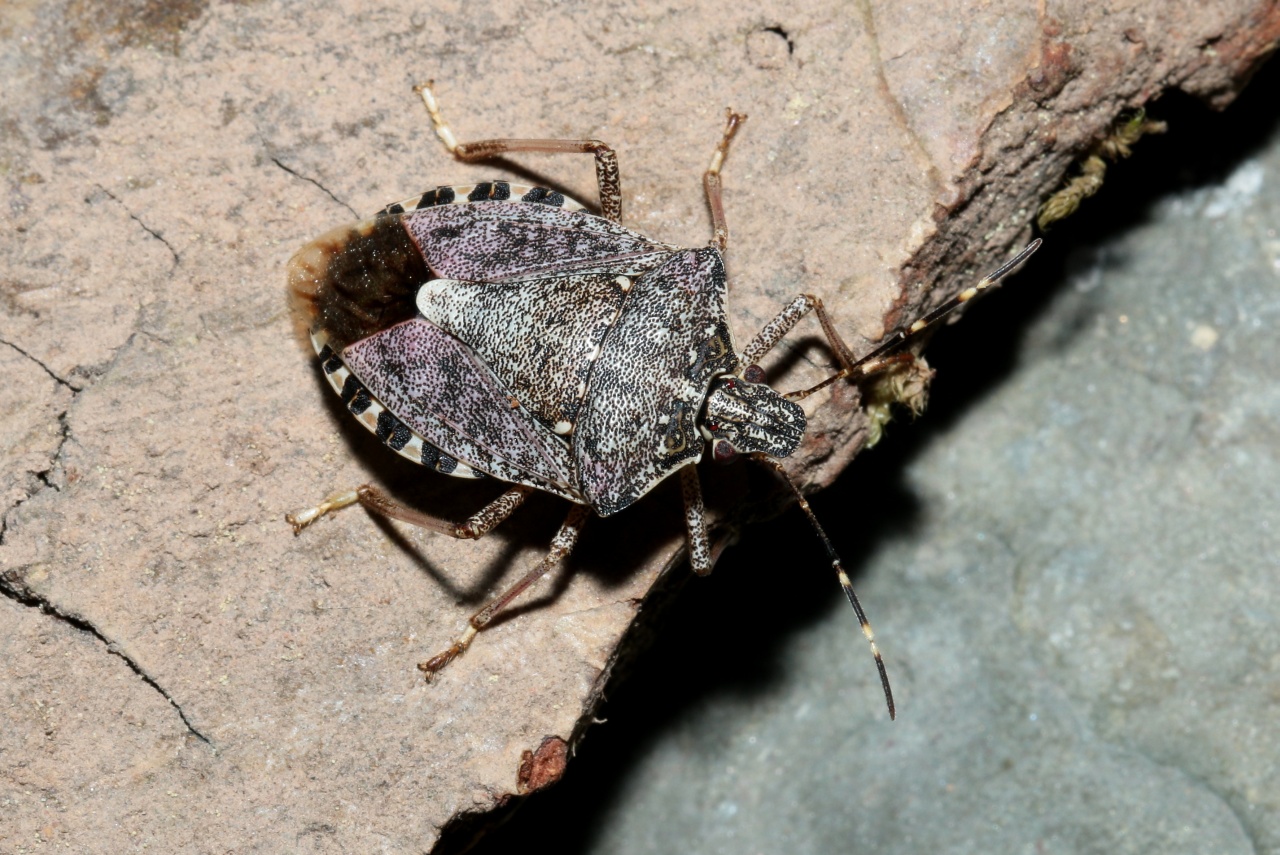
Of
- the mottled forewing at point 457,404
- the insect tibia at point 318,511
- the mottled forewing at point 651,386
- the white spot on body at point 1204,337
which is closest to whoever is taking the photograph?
the mottled forewing at point 651,386

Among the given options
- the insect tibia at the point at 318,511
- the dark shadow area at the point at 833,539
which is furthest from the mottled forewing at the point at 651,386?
the dark shadow area at the point at 833,539

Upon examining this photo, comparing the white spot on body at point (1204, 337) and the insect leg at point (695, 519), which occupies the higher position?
the white spot on body at point (1204, 337)

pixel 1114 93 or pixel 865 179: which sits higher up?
pixel 1114 93

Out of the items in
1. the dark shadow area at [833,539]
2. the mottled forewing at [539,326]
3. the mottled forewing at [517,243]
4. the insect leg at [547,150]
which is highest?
the insect leg at [547,150]

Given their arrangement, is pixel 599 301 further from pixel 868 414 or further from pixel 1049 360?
pixel 1049 360

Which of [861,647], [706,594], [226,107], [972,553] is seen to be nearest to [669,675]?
[706,594]

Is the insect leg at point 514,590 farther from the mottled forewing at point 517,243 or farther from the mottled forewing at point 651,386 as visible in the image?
the mottled forewing at point 517,243
